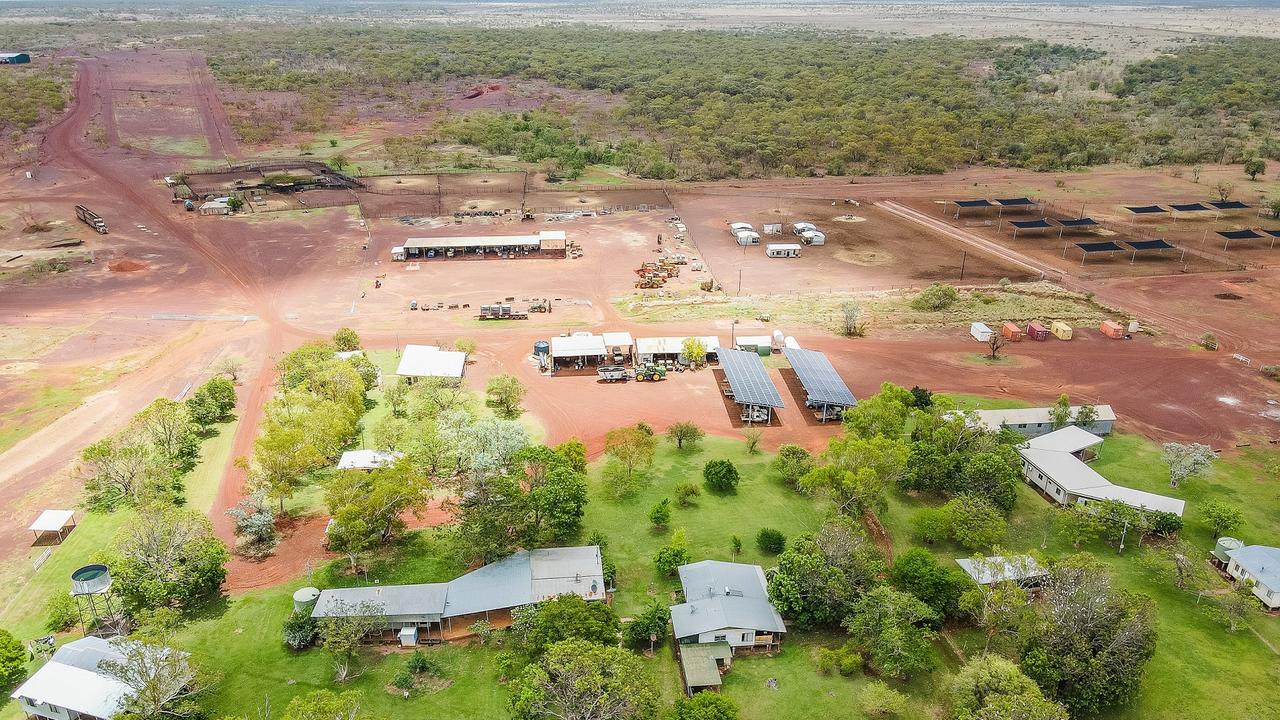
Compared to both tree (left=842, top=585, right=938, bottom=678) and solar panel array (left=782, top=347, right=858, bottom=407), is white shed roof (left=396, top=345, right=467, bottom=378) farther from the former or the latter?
tree (left=842, top=585, right=938, bottom=678)

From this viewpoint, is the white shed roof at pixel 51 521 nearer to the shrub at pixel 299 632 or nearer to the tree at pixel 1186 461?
the shrub at pixel 299 632

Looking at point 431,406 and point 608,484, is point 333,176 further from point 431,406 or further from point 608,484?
point 608,484

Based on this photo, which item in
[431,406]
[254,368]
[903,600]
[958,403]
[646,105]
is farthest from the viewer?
[646,105]

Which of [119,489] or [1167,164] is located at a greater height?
[1167,164]

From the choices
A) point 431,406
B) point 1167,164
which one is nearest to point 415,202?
point 431,406

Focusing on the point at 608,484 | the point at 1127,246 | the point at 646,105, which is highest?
the point at 646,105

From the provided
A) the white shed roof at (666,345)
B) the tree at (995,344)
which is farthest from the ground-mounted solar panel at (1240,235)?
the white shed roof at (666,345)

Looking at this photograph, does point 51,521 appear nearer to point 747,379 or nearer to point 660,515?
point 660,515

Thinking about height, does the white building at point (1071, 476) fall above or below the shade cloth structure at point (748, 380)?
below
